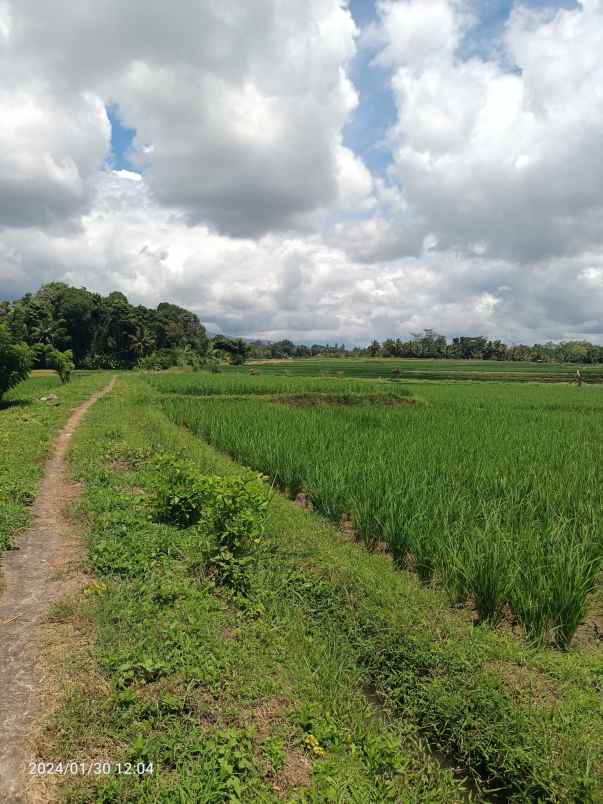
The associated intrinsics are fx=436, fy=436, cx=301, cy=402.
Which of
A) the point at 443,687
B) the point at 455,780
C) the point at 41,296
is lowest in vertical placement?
the point at 455,780

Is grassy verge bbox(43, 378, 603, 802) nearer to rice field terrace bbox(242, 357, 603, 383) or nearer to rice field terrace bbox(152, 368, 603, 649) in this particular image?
rice field terrace bbox(152, 368, 603, 649)

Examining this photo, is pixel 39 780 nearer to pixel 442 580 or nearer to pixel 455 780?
pixel 455 780

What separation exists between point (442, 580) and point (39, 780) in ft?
11.3

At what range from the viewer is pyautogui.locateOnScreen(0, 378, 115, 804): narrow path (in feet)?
7.59

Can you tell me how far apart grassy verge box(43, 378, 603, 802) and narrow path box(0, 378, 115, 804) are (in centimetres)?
19

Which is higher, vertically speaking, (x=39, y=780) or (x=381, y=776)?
(x=39, y=780)

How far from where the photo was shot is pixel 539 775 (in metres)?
2.39

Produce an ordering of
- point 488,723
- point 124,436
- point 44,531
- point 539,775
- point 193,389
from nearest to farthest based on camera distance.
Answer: point 539,775 < point 488,723 < point 44,531 < point 124,436 < point 193,389

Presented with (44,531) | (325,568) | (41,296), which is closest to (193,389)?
(44,531)

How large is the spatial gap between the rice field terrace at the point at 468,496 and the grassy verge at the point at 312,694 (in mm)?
375

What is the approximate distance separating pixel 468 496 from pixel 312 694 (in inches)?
148
